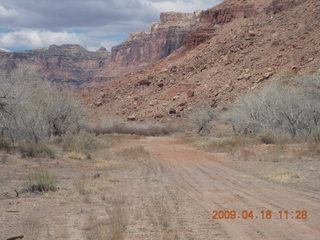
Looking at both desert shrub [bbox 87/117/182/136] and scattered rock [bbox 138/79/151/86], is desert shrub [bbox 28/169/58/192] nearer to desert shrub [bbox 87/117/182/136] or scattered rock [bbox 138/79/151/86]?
desert shrub [bbox 87/117/182/136]

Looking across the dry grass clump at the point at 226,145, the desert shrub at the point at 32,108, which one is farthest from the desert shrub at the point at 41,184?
the dry grass clump at the point at 226,145

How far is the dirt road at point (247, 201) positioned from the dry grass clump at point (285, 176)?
50 centimetres

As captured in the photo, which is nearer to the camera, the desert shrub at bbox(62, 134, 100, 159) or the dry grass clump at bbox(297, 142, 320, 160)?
the dry grass clump at bbox(297, 142, 320, 160)

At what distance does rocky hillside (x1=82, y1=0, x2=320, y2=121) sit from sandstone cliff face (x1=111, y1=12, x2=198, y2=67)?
54649 millimetres

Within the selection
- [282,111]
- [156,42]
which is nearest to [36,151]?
[282,111]

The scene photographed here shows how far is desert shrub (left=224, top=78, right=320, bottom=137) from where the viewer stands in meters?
24.6

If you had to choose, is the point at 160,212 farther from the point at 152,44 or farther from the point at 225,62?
the point at 152,44

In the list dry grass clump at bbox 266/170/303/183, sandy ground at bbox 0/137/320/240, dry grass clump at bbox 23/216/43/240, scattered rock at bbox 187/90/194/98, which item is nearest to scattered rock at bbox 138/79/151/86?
scattered rock at bbox 187/90/194/98

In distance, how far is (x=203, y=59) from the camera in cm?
6681

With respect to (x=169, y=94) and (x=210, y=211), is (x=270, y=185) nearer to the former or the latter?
(x=210, y=211)

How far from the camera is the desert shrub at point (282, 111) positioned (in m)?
24.6

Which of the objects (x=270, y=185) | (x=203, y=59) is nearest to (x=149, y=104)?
(x=203, y=59)

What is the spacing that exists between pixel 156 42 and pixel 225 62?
8523 cm

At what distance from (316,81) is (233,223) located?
18.0m
